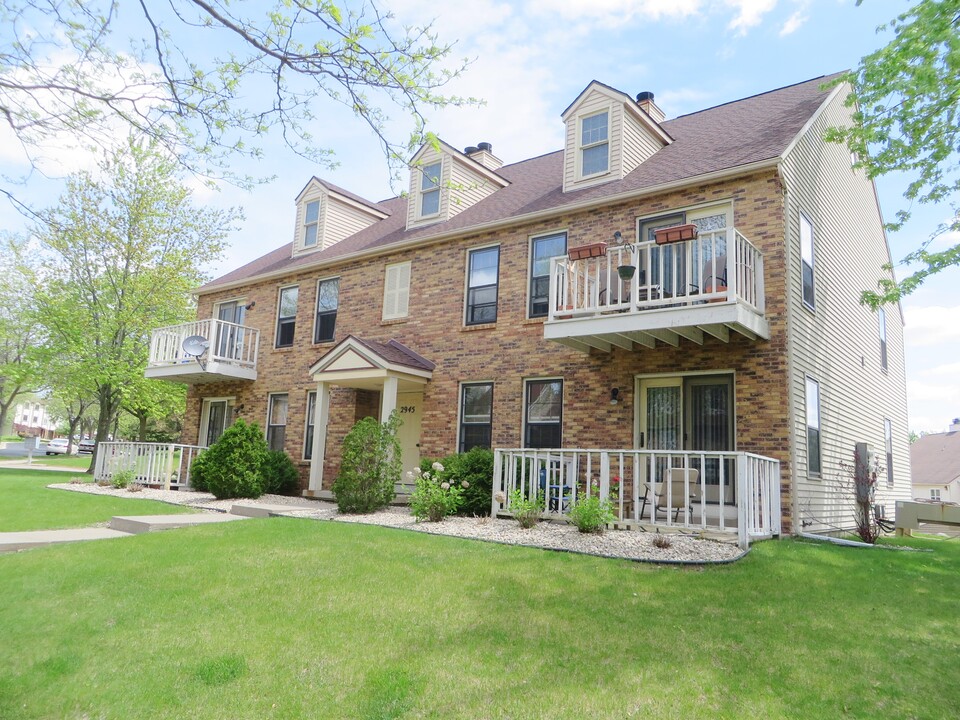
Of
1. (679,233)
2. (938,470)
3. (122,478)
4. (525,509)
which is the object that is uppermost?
(679,233)

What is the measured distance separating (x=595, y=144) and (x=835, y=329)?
5.75 m

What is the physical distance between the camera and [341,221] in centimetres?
1872

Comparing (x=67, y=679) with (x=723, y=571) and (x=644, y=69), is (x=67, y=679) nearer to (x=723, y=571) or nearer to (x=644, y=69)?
(x=723, y=571)

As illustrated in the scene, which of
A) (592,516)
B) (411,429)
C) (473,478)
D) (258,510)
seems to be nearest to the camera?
(592,516)

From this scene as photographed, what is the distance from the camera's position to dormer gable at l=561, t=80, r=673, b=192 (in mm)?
12969

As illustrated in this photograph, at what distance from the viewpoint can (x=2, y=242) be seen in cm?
2480

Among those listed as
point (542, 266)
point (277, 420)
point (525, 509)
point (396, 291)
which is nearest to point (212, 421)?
point (277, 420)

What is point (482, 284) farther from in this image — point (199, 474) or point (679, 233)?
point (199, 474)

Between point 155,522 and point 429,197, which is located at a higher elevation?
point 429,197

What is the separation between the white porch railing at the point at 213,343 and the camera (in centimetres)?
1717

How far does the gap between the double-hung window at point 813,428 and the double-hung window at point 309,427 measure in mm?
10477

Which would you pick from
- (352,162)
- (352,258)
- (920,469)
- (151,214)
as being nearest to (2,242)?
(151,214)

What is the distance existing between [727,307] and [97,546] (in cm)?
850

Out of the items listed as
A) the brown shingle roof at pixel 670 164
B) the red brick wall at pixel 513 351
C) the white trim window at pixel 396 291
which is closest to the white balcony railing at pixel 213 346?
the red brick wall at pixel 513 351
